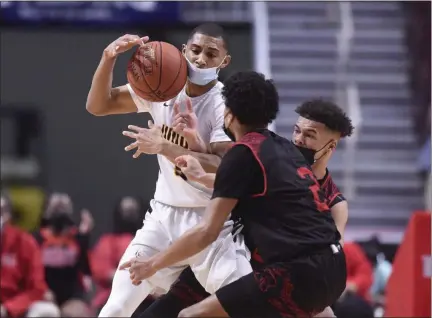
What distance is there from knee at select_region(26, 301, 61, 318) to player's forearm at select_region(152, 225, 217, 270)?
3902 millimetres

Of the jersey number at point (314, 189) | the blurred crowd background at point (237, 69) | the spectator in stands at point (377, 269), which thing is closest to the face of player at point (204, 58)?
the jersey number at point (314, 189)

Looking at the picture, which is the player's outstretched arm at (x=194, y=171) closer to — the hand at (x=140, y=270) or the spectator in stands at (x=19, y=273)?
the hand at (x=140, y=270)

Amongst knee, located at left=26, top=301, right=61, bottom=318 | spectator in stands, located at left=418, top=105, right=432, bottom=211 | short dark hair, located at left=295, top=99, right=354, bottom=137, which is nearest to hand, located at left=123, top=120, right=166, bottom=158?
short dark hair, located at left=295, top=99, right=354, bottom=137

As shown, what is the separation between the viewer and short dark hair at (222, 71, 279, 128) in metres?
4.30

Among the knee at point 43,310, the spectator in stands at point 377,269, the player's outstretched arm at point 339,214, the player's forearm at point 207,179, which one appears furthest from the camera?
A: the spectator in stands at point 377,269

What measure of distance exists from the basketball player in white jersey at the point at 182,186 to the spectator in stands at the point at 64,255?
149 inches

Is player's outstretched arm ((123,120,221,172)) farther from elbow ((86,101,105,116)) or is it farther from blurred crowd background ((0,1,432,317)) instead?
blurred crowd background ((0,1,432,317))

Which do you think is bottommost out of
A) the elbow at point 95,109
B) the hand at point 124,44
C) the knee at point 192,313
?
the knee at point 192,313

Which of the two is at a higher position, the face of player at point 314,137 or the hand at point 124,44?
the hand at point 124,44

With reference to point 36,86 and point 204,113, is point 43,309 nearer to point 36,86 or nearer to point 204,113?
point 204,113

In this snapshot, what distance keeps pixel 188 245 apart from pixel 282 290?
449 millimetres

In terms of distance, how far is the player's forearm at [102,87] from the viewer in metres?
4.94

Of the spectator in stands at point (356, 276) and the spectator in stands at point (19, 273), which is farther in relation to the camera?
the spectator in stands at point (356, 276)

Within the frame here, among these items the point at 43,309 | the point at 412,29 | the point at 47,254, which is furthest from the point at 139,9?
the point at 43,309
